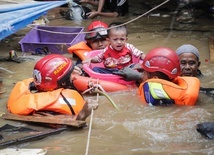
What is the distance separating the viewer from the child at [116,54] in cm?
648

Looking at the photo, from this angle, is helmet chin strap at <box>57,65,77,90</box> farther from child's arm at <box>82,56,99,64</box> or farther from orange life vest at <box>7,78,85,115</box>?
child's arm at <box>82,56,99,64</box>

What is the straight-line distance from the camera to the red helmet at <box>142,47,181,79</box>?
534 centimetres

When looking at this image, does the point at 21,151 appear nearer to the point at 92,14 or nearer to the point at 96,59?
the point at 96,59

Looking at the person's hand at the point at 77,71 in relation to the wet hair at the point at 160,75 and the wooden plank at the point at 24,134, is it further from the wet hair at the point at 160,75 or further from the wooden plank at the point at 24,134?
the wooden plank at the point at 24,134

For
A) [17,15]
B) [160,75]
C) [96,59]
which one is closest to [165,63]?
[160,75]

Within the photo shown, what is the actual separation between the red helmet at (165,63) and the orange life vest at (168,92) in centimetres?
23

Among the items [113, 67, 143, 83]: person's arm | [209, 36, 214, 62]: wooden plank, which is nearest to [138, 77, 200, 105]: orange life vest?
[113, 67, 143, 83]: person's arm

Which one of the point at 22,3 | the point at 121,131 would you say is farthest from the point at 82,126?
the point at 22,3

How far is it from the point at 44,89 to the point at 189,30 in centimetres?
522

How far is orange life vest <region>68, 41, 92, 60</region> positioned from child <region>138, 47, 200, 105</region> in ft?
6.21

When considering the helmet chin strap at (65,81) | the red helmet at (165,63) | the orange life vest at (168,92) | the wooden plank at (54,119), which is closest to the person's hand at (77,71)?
the helmet chin strap at (65,81)

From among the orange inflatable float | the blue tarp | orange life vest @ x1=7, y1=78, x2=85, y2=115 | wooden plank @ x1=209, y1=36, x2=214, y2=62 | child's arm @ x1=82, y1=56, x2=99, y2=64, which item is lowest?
wooden plank @ x1=209, y1=36, x2=214, y2=62

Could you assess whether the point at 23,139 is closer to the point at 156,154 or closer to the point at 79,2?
the point at 156,154

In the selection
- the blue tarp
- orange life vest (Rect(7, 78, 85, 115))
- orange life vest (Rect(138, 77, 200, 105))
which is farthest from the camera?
the blue tarp
